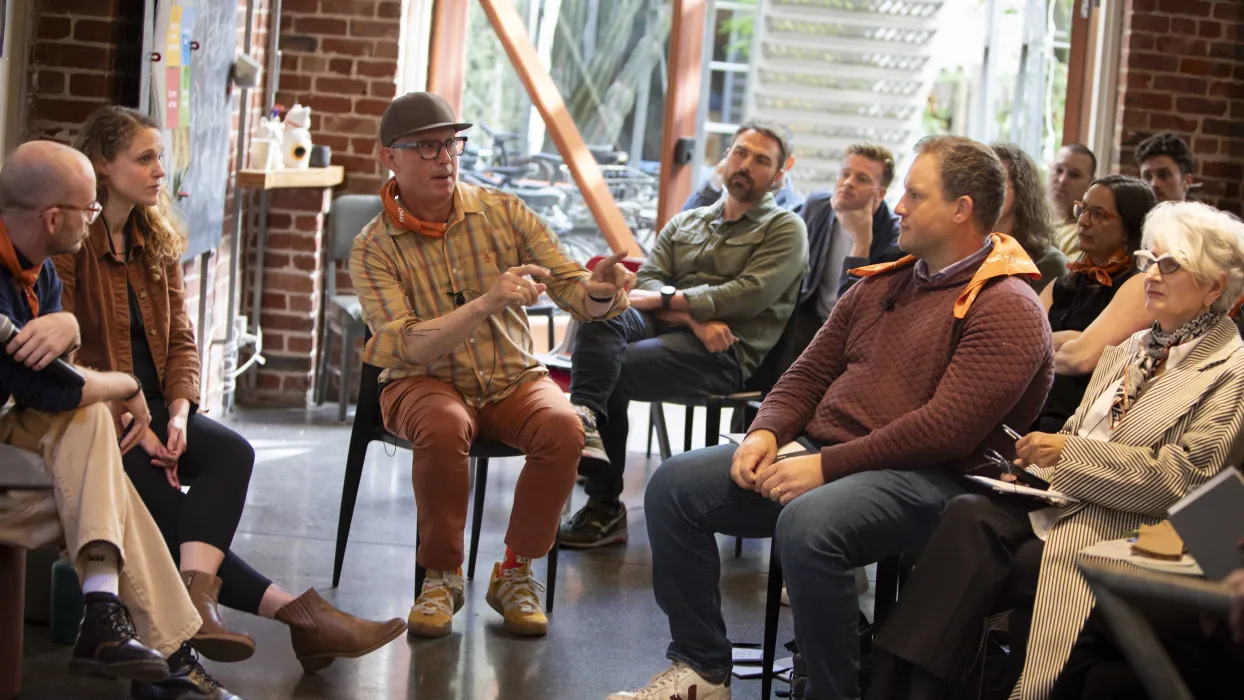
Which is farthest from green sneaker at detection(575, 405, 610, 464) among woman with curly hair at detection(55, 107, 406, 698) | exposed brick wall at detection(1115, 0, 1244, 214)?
exposed brick wall at detection(1115, 0, 1244, 214)

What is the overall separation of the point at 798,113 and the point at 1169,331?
476 cm

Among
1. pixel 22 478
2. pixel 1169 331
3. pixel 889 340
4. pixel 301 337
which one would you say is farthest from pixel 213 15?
pixel 1169 331

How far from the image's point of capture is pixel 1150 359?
297cm

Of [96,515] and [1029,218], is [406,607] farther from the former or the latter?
[1029,218]

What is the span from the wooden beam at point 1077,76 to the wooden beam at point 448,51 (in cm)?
284

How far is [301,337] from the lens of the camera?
6152 mm

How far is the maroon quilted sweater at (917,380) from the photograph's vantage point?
2.97 metres

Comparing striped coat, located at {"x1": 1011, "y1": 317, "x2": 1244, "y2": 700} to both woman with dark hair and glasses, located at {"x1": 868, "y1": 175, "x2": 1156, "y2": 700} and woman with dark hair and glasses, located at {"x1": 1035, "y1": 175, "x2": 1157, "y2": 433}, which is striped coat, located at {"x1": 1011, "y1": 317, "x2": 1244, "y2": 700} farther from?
woman with dark hair and glasses, located at {"x1": 1035, "y1": 175, "x2": 1157, "y2": 433}

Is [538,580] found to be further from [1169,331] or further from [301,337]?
[301,337]

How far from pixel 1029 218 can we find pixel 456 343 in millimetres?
1752

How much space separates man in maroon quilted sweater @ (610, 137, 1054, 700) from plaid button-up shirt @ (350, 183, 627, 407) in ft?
2.31

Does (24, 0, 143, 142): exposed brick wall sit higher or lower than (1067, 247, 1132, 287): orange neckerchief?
higher

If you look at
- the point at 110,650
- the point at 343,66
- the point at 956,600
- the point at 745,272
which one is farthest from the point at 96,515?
the point at 343,66

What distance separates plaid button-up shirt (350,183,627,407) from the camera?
3.68 metres
